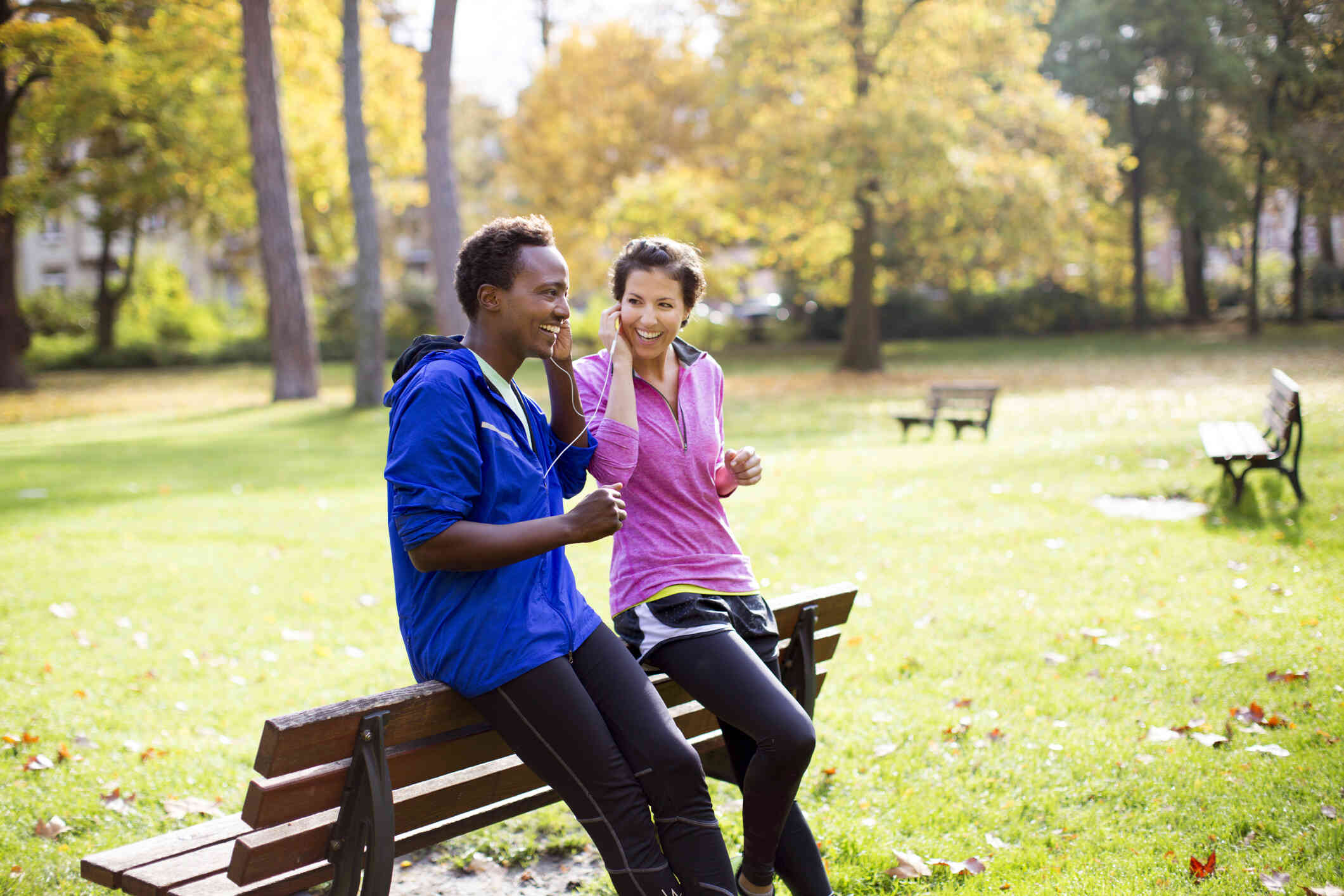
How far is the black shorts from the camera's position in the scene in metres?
2.88

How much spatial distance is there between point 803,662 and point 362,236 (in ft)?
58.9

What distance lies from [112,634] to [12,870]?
2923 millimetres

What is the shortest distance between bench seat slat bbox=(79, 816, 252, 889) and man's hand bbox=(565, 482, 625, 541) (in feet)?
3.31

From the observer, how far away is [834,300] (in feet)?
104

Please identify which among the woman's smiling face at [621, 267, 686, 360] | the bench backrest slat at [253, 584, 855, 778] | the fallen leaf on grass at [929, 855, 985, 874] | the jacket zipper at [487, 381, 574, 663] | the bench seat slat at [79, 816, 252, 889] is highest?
the woman's smiling face at [621, 267, 686, 360]

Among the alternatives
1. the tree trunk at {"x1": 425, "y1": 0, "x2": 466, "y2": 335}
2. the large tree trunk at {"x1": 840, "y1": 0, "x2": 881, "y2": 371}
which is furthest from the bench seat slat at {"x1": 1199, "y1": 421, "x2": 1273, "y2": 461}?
the large tree trunk at {"x1": 840, "y1": 0, "x2": 881, "y2": 371}

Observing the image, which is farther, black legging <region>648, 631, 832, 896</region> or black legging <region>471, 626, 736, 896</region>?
black legging <region>648, 631, 832, 896</region>

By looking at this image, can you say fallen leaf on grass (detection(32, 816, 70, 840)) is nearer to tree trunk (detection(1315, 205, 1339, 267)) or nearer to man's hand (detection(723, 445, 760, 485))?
man's hand (detection(723, 445, 760, 485))

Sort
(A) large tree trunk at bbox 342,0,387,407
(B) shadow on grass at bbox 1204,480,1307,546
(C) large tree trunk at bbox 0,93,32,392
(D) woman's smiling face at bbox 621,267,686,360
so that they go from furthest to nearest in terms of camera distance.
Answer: (C) large tree trunk at bbox 0,93,32,392 → (A) large tree trunk at bbox 342,0,387,407 → (B) shadow on grass at bbox 1204,480,1307,546 → (D) woman's smiling face at bbox 621,267,686,360

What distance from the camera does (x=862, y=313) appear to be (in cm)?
2656

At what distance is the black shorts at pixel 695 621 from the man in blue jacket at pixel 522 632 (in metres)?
0.24

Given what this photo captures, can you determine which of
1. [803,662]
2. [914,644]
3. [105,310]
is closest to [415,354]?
[803,662]

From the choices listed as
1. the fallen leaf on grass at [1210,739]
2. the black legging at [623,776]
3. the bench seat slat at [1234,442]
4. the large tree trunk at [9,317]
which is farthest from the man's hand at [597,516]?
the large tree trunk at [9,317]

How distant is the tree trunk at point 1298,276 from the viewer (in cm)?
2739
